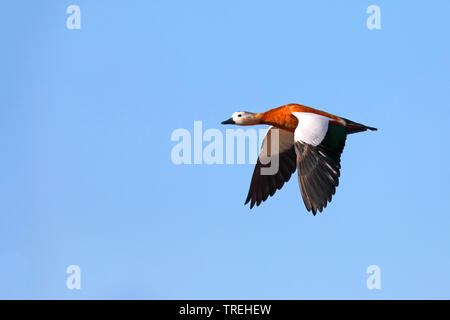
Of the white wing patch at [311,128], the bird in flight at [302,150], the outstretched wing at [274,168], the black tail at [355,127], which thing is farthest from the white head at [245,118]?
the black tail at [355,127]

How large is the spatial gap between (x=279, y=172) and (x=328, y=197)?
3.33 meters

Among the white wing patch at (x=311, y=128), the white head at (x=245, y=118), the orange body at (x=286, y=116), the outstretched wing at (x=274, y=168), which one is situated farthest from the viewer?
the outstretched wing at (x=274, y=168)

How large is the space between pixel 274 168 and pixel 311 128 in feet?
8.50

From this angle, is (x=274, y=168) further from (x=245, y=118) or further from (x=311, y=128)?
(x=311, y=128)

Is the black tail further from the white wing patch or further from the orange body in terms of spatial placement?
the white wing patch

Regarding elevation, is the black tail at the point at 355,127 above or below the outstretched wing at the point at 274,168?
above

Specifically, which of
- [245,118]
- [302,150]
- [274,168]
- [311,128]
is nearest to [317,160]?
[302,150]

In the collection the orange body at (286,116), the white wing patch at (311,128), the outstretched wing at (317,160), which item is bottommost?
the outstretched wing at (317,160)

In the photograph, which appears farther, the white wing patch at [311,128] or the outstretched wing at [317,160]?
the white wing patch at [311,128]

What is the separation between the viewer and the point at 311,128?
13.5 metres

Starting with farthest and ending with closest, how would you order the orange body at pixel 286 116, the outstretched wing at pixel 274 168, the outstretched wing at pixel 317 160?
the outstretched wing at pixel 274 168 < the orange body at pixel 286 116 < the outstretched wing at pixel 317 160

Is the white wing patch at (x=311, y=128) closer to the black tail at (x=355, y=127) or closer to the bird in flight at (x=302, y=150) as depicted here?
the bird in flight at (x=302, y=150)

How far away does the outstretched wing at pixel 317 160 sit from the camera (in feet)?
41.4
